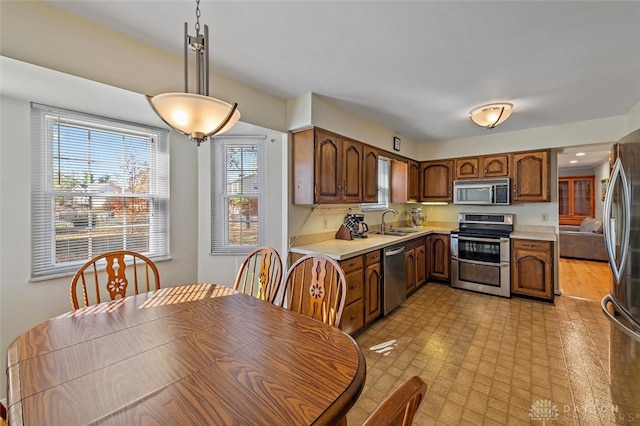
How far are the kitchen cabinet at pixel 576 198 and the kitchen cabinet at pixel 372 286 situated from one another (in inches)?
326

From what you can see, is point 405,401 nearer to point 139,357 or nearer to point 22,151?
point 139,357

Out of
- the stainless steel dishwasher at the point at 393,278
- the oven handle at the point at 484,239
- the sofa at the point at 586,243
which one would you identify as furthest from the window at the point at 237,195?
the sofa at the point at 586,243

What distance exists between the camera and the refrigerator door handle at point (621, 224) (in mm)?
1557

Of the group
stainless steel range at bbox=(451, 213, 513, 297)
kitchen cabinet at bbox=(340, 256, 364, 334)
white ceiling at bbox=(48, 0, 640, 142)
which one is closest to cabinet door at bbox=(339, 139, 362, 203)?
white ceiling at bbox=(48, 0, 640, 142)

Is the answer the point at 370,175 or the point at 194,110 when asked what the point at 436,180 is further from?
the point at 194,110

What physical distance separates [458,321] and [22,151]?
416 cm

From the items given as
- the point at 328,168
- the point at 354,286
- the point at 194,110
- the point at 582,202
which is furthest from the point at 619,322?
the point at 582,202

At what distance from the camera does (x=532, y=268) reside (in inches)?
141

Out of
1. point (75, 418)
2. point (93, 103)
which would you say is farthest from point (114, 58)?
Answer: point (75, 418)

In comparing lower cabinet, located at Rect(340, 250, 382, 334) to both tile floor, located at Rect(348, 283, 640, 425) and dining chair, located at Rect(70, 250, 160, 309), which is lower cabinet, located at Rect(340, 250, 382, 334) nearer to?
tile floor, located at Rect(348, 283, 640, 425)

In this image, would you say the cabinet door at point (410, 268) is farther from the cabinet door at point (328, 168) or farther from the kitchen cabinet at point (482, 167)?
the kitchen cabinet at point (482, 167)

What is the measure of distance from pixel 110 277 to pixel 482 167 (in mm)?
4742

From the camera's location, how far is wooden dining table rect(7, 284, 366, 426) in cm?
75

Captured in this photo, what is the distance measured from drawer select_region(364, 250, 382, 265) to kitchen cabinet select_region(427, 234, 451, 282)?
180cm
